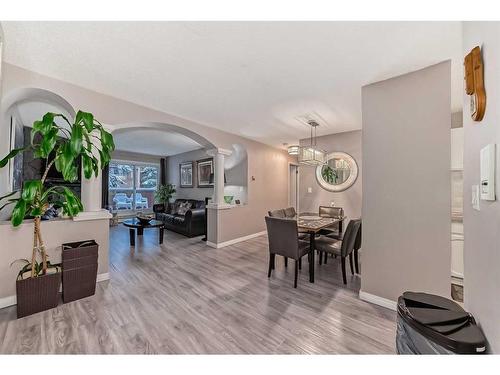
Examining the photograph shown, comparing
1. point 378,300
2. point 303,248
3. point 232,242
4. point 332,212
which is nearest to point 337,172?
point 332,212

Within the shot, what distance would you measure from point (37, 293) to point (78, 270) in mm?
340

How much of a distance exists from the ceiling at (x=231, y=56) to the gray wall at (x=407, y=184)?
0.24 m

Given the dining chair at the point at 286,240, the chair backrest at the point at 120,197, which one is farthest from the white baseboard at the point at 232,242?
the chair backrest at the point at 120,197

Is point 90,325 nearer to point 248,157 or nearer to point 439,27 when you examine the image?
point 439,27

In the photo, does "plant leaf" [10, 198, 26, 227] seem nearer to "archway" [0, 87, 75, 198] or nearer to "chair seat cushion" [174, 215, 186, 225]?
"archway" [0, 87, 75, 198]

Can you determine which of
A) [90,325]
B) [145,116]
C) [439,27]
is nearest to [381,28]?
[439,27]

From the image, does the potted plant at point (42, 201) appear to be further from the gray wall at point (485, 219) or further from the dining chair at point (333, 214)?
the dining chair at point (333, 214)

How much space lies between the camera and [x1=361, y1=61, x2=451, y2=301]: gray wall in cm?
189

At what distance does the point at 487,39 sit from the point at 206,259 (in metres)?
3.72

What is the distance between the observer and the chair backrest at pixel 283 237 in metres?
2.63

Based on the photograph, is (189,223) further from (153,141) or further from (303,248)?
(303,248)

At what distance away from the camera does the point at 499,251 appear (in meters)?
0.76
